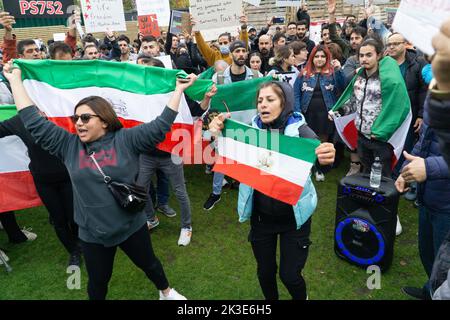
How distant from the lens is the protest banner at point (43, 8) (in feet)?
28.9

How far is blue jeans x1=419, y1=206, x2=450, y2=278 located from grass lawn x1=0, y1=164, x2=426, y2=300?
59 centimetres

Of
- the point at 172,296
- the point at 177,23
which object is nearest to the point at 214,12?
the point at 177,23

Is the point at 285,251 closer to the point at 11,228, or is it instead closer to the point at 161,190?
the point at 161,190

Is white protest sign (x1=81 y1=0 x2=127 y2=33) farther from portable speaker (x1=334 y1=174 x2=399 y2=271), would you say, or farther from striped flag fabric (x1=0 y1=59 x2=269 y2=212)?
Result: portable speaker (x1=334 y1=174 x2=399 y2=271)

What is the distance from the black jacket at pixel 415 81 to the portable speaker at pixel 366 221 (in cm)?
191

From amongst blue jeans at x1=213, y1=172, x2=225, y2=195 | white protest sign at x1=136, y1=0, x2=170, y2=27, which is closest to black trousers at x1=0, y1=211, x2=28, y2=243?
blue jeans at x1=213, y1=172, x2=225, y2=195

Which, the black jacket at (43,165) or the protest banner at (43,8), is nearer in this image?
the black jacket at (43,165)

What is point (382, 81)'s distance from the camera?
4.22m

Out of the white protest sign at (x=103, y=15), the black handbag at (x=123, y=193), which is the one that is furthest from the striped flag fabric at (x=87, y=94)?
the white protest sign at (x=103, y=15)

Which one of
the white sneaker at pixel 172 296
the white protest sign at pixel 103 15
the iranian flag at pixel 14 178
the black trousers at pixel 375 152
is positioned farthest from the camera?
the white protest sign at pixel 103 15

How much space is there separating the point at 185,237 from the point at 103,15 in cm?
628

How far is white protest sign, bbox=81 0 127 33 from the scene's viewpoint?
329 inches

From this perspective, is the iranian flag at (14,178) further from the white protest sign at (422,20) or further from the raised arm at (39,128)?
the white protest sign at (422,20)

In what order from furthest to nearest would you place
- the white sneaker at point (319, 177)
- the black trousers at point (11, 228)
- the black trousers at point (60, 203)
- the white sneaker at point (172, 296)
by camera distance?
the white sneaker at point (319, 177) → the black trousers at point (11, 228) → the black trousers at point (60, 203) → the white sneaker at point (172, 296)
